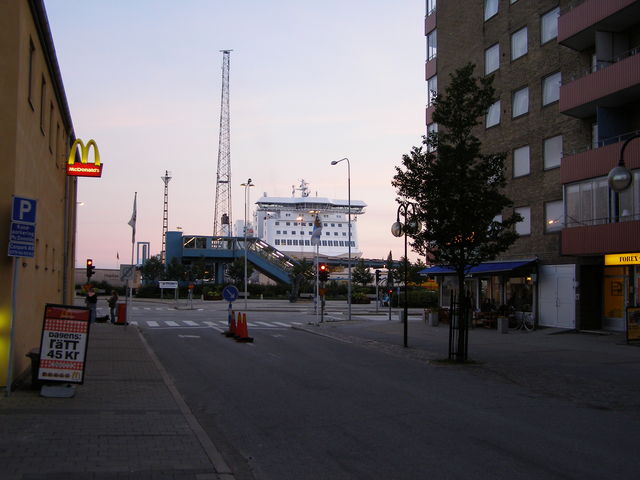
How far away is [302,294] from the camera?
73.5 metres

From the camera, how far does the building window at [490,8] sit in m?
33.5

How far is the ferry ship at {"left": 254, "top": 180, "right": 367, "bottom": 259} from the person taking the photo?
9738cm

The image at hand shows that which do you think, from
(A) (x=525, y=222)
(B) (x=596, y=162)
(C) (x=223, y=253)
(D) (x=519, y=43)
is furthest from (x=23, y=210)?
(C) (x=223, y=253)

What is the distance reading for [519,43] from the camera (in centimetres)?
3153

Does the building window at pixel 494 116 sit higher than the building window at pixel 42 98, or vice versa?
the building window at pixel 494 116

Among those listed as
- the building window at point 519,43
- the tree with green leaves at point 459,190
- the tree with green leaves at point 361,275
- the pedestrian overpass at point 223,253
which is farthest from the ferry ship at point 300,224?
the tree with green leaves at point 459,190

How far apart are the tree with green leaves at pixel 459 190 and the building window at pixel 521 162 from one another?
44.3 ft

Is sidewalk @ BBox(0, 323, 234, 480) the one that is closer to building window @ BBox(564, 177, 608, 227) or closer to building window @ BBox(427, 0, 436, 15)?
building window @ BBox(564, 177, 608, 227)

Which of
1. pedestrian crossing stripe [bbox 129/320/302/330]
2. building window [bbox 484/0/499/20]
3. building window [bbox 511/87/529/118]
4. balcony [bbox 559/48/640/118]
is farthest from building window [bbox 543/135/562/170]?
pedestrian crossing stripe [bbox 129/320/302/330]

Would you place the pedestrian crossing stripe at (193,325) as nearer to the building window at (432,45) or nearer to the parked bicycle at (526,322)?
the parked bicycle at (526,322)

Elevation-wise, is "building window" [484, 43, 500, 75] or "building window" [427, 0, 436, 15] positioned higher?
"building window" [427, 0, 436, 15]

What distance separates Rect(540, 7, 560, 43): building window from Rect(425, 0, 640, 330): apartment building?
5cm

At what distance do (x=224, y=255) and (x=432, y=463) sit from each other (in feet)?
226

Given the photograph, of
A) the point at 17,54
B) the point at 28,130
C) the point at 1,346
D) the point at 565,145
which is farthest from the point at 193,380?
the point at 565,145
